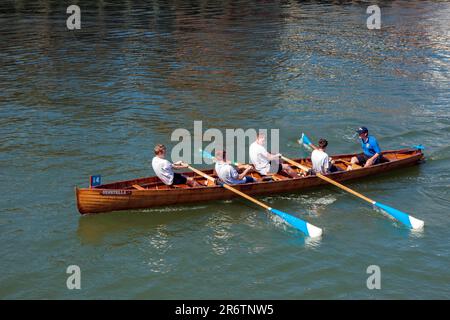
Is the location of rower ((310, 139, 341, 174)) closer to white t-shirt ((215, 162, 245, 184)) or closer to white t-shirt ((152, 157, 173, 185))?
white t-shirt ((215, 162, 245, 184))

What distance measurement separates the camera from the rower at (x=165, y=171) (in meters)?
20.6

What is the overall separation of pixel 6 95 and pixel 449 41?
32687 mm

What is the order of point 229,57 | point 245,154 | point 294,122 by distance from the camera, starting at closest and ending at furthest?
point 245,154 < point 294,122 < point 229,57

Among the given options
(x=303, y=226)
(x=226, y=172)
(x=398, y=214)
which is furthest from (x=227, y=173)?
(x=398, y=214)

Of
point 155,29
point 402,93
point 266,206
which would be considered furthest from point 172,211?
point 155,29

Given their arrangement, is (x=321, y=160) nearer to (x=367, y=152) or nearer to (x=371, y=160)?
(x=371, y=160)

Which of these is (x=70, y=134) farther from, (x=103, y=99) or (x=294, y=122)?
(x=294, y=122)

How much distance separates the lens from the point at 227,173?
2095 cm

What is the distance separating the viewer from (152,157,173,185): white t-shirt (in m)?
20.6

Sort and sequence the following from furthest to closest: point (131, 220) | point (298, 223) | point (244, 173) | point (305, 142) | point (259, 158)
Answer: point (305, 142) < point (259, 158) < point (244, 173) < point (131, 220) < point (298, 223)

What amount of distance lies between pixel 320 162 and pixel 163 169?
558cm

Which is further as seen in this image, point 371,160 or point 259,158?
point 371,160
